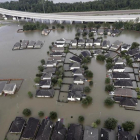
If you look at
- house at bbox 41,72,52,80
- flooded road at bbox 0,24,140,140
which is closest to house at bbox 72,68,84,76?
flooded road at bbox 0,24,140,140

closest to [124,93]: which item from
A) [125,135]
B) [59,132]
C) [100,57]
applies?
[125,135]

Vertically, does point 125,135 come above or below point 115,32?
below

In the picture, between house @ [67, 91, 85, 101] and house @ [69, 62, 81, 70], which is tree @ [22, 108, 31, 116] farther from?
house @ [69, 62, 81, 70]

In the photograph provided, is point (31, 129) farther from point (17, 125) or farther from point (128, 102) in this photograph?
point (128, 102)

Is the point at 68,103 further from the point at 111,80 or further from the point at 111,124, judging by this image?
the point at 111,80

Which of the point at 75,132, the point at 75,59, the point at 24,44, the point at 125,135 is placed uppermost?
the point at 24,44

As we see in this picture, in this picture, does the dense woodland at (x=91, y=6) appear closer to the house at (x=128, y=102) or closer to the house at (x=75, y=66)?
the house at (x=75, y=66)
